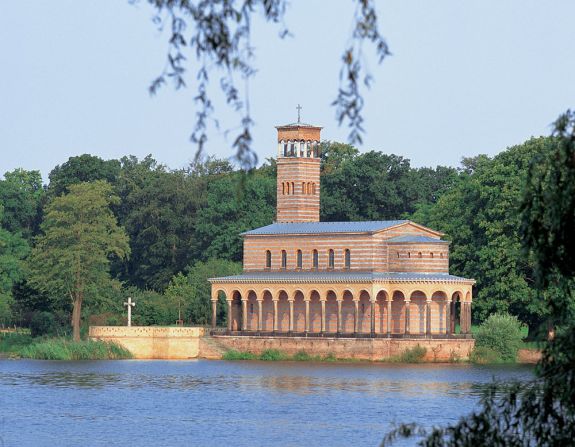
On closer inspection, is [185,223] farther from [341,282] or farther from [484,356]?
[484,356]

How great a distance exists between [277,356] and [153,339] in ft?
20.4

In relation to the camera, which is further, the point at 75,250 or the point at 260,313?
the point at 260,313

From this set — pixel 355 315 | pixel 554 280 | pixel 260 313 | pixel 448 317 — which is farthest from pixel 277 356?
pixel 554 280

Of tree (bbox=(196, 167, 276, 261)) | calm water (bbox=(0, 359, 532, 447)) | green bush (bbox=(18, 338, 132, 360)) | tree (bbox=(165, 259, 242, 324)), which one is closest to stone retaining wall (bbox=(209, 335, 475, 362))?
calm water (bbox=(0, 359, 532, 447))

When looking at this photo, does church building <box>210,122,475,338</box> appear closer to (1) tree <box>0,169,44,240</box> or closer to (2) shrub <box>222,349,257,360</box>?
(2) shrub <box>222,349,257,360</box>

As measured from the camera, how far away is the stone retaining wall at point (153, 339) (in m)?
84.6

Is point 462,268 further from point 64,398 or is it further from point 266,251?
point 64,398

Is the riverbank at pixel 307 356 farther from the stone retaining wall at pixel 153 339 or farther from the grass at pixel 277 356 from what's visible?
the stone retaining wall at pixel 153 339

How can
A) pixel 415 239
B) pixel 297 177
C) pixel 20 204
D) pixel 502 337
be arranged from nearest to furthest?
pixel 502 337, pixel 415 239, pixel 297 177, pixel 20 204

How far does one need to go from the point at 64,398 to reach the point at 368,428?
1528 centimetres

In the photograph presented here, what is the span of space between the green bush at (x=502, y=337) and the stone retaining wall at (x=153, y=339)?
14.5 meters

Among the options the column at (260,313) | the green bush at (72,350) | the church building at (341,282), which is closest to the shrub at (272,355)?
the church building at (341,282)

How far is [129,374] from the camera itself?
7306 centimetres

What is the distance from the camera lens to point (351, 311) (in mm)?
86062
